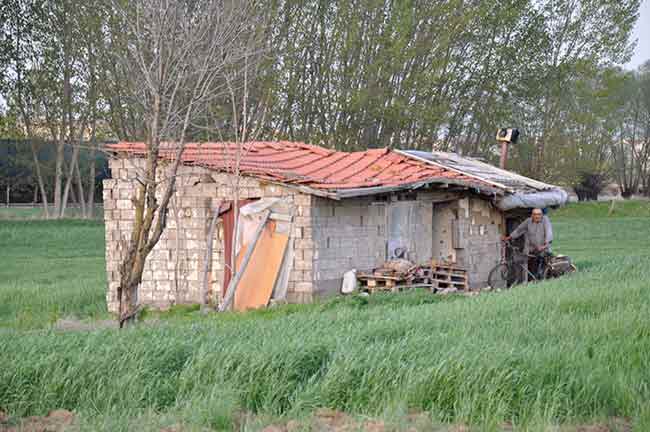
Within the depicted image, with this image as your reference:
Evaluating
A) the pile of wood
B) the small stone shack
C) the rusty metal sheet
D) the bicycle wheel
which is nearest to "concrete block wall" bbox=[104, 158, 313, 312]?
the small stone shack

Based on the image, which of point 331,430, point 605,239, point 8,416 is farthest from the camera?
point 605,239

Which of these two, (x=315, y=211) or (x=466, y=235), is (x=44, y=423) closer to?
(x=315, y=211)

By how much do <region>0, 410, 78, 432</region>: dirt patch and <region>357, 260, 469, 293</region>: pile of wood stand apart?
9.62 meters

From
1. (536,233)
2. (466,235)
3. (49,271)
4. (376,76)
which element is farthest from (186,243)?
(376,76)

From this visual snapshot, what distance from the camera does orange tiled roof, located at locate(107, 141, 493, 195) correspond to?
1593cm

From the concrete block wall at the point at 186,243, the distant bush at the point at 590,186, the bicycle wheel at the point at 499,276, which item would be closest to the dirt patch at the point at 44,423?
the concrete block wall at the point at 186,243

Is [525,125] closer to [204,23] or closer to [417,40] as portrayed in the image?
[417,40]

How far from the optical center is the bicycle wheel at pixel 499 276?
61.3 ft

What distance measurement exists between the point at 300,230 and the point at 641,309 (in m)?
6.93

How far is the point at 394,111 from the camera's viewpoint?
111 ft

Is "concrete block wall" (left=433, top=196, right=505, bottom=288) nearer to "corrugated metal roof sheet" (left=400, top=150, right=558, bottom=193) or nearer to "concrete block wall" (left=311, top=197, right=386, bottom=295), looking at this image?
"corrugated metal roof sheet" (left=400, top=150, right=558, bottom=193)

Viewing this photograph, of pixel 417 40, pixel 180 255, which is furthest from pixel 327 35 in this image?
pixel 180 255

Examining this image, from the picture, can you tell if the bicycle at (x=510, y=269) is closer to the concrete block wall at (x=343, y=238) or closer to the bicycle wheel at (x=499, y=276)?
the bicycle wheel at (x=499, y=276)

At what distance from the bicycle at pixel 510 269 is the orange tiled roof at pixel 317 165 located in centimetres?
192
